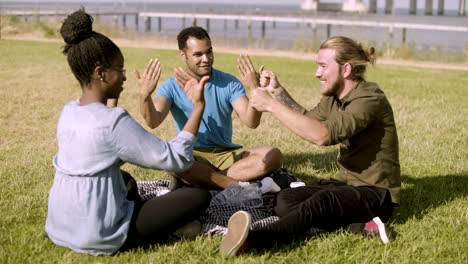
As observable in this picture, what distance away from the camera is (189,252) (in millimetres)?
4109

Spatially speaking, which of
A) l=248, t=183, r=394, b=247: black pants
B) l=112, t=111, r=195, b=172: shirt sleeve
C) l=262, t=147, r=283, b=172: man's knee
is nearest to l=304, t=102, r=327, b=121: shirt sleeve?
l=248, t=183, r=394, b=247: black pants

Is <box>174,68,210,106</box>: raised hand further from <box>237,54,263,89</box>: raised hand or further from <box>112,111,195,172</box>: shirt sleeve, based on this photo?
<box>237,54,263,89</box>: raised hand

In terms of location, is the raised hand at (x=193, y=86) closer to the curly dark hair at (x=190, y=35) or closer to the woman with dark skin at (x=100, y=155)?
the woman with dark skin at (x=100, y=155)

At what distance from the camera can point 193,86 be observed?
4121mm

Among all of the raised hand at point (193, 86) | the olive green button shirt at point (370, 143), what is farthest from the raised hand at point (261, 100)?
the olive green button shirt at point (370, 143)

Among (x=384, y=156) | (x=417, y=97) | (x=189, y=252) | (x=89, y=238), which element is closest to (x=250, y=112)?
(x=384, y=156)

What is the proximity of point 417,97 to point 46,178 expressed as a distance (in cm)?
785

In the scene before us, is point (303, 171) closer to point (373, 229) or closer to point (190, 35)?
point (190, 35)

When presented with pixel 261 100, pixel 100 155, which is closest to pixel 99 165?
pixel 100 155

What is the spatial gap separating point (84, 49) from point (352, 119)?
1805 mm

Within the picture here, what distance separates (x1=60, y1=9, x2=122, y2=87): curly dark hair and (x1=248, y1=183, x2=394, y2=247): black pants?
1.43 metres

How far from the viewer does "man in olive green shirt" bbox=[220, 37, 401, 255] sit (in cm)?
418

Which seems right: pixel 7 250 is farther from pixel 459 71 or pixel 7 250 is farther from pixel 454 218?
pixel 459 71

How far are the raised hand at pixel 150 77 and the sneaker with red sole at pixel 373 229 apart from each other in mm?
1771
